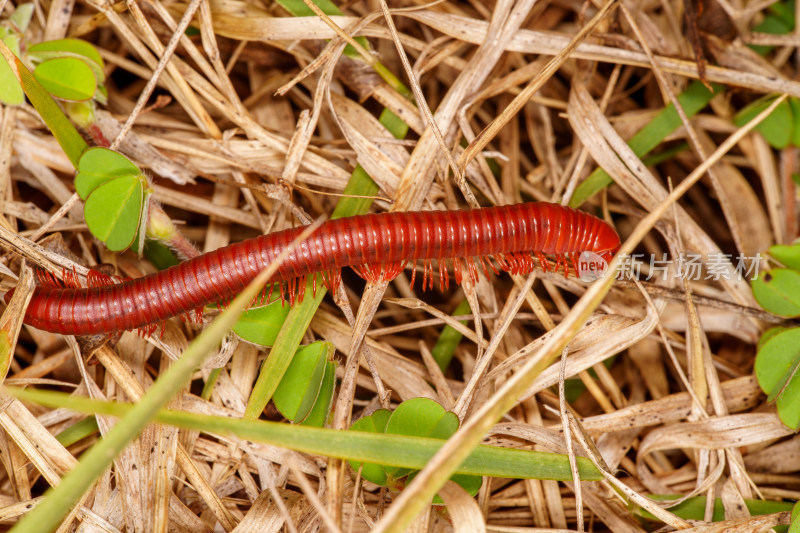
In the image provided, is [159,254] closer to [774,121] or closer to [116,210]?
[116,210]

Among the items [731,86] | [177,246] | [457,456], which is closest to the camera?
[457,456]

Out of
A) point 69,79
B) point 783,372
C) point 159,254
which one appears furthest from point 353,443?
point 69,79

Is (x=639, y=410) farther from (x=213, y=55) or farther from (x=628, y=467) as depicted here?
(x=213, y=55)

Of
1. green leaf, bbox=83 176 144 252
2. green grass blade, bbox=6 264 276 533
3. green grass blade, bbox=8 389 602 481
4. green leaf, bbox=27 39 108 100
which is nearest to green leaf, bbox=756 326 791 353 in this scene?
green grass blade, bbox=8 389 602 481

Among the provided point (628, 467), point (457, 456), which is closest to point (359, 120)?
point (457, 456)

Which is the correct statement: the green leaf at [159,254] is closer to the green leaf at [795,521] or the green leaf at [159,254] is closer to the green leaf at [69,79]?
the green leaf at [69,79]

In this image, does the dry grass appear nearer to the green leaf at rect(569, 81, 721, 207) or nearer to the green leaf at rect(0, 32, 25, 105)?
the green leaf at rect(569, 81, 721, 207)
